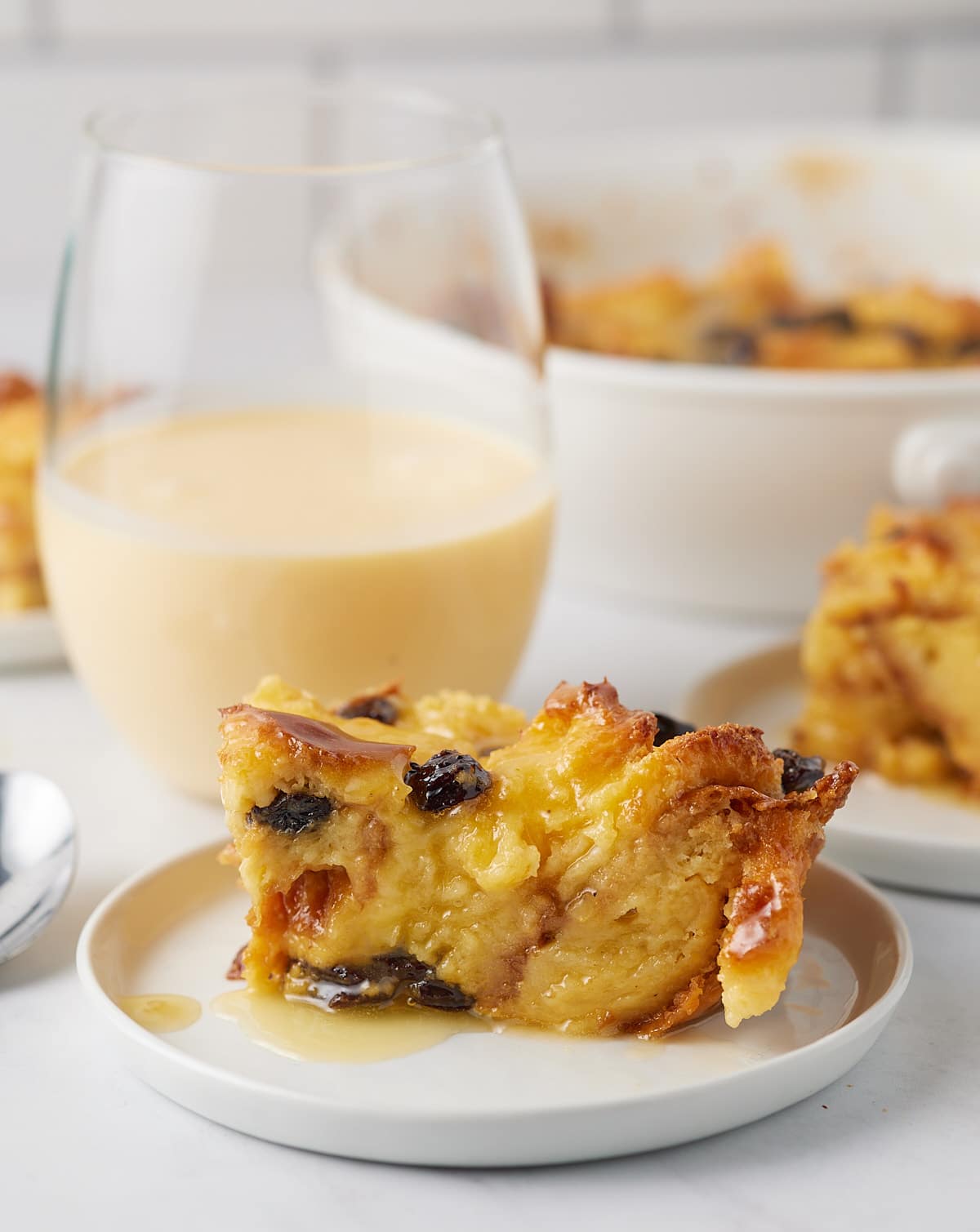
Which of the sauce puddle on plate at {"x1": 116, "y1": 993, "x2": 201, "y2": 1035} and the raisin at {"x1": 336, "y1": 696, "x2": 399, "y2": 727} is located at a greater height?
the raisin at {"x1": 336, "y1": 696, "x2": 399, "y2": 727}

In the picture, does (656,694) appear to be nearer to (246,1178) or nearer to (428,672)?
(428,672)

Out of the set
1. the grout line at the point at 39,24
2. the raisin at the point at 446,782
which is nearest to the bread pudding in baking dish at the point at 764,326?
the raisin at the point at 446,782

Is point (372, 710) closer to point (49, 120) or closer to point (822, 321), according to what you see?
A: point (822, 321)

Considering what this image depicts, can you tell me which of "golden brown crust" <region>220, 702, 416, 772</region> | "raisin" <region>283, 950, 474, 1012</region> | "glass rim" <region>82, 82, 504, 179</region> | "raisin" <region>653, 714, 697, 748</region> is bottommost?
"raisin" <region>283, 950, 474, 1012</region>

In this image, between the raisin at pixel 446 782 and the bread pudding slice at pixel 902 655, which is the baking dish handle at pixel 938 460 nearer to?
the bread pudding slice at pixel 902 655

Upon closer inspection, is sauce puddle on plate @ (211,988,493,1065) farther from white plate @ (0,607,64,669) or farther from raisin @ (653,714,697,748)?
white plate @ (0,607,64,669)

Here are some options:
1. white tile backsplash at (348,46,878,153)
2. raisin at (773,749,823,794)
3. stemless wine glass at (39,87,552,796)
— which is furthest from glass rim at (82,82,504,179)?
white tile backsplash at (348,46,878,153)
